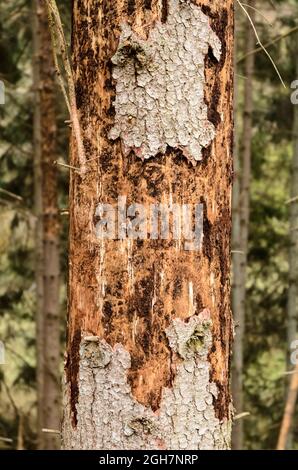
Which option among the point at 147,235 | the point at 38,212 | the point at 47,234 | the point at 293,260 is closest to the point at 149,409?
the point at 147,235

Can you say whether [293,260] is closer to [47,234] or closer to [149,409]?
[47,234]

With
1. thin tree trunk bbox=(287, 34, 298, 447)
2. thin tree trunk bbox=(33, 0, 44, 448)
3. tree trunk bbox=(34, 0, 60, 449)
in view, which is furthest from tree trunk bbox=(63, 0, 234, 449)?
thin tree trunk bbox=(287, 34, 298, 447)

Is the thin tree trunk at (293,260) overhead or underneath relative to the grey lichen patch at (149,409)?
overhead

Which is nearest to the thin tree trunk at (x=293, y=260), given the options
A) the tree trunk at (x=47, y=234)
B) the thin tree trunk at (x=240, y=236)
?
the thin tree trunk at (x=240, y=236)

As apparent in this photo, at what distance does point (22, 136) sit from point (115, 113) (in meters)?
4.98

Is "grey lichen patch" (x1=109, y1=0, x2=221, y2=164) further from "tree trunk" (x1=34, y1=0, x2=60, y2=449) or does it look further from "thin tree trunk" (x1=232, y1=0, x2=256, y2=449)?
"thin tree trunk" (x1=232, y1=0, x2=256, y2=449)

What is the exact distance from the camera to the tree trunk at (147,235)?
1.94 metres

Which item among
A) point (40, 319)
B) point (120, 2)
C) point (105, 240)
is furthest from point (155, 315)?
point (40, 319)

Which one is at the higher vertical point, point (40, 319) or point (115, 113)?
point (115, 113)

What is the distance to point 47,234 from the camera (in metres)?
5.41

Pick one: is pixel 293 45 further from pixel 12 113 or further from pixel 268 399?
pixel 268 399

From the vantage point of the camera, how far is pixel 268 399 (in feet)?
25.6

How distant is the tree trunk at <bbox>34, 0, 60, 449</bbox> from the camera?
5.31m

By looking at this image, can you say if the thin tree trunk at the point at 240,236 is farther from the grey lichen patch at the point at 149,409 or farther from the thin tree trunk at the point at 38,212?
the grey lichen patch at the point at 149,409
